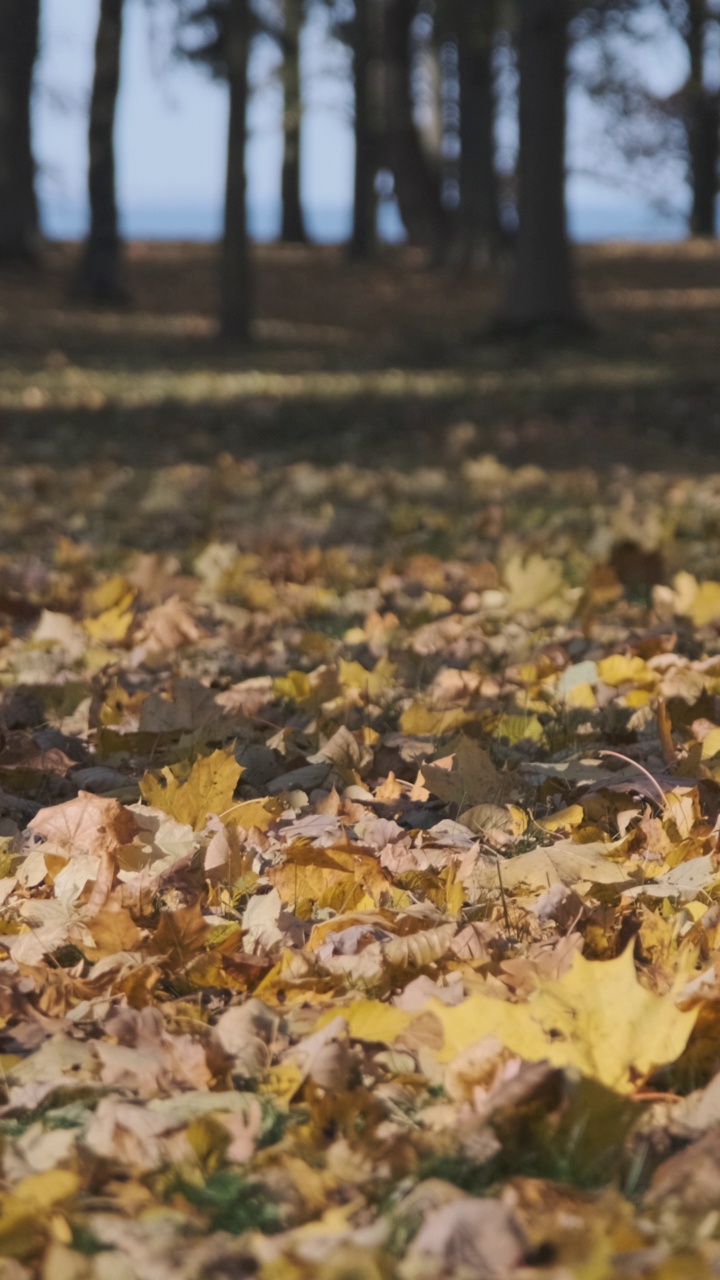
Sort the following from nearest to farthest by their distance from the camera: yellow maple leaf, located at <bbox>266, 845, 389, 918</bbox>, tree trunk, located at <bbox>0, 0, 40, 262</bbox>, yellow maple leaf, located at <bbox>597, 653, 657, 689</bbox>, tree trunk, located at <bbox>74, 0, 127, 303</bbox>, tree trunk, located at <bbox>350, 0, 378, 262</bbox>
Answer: yellow maple leaf, located at <bbox>266, 845, 389, 918</bbox> → yellow maple leaf, located at <bbox>597, 653, 657, 689</bbox> → tree trunk, located at <bbox>74, 0, 127, 303</bbox> → tree trunk, located at <bbox>0, 0, 40, 262</bbox> → tree trunk, located at <bbox>350, 0, 378, 262</bbox>

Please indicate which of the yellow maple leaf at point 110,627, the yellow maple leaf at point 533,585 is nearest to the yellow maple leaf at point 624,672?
the yellow maple leaf at point 533,585

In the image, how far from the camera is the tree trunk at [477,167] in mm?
24922

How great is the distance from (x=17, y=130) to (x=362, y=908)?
23.8 metres

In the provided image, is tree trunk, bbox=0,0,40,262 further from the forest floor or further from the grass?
the forest floor

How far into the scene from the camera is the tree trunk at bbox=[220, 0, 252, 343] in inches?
579

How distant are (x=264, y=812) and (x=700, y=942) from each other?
824 mm

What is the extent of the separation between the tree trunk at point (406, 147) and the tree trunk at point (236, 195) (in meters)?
11.2

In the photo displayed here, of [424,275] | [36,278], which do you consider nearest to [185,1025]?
[36,278]

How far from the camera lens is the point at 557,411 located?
11359 millimetres

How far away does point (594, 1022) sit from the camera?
1.79 meters

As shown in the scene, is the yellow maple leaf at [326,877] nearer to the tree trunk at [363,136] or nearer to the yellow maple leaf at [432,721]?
the yellow maple leaf at [432,721]

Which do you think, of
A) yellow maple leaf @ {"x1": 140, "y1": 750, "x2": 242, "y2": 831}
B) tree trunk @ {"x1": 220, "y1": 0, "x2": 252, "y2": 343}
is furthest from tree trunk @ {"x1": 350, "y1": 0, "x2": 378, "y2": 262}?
yellow maple leaf @ {"x1": 140, "y1": 750, "x2": 242, "y2": 831}

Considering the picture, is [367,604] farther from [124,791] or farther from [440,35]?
[440,35]

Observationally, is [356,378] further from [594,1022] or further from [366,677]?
[594,1022]
